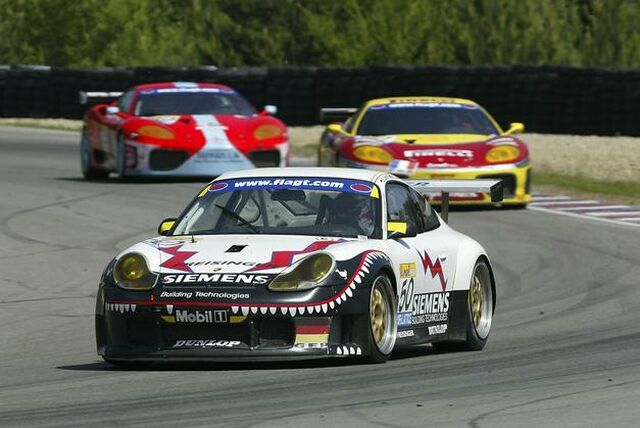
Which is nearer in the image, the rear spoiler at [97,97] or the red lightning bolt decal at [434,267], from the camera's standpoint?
the red lightning bolt decal at [434,267]

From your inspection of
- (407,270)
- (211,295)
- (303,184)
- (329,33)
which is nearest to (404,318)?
(407,270)

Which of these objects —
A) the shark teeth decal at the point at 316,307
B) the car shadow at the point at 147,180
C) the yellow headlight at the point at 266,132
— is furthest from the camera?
the car shadow at the point at 147,180

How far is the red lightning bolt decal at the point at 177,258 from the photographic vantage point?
8539 millimetres

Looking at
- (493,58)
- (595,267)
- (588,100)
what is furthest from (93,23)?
(595,267)

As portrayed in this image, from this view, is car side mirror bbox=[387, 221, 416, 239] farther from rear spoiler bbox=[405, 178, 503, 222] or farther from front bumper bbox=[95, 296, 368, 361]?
rear spoiler bbox=[405, 178, 503, 222]

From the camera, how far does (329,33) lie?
4400 cm

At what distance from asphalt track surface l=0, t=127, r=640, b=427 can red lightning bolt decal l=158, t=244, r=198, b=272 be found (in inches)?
20.2

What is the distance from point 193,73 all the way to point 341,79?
2855mm

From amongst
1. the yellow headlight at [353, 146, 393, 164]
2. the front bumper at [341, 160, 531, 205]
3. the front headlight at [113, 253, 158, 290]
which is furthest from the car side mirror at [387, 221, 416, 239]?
the yellow headlight at [353, 146, 393, 164]

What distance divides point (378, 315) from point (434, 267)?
36.3 inches

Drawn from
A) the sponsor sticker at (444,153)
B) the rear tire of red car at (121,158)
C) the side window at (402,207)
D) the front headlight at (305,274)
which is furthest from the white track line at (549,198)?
the front headlight at (305,274)

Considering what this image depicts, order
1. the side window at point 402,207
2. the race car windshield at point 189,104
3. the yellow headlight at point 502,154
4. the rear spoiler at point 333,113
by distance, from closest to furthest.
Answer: the side window at point 402,207 → the yellow headlight at point 502,154 → the race car windshield at point 189,104 → the rear spoiler at point 333,113

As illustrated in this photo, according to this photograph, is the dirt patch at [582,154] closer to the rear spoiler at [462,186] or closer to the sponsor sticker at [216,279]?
the rear spoiler at [462,186]

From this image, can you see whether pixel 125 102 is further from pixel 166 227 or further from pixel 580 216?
pixel 166 227
